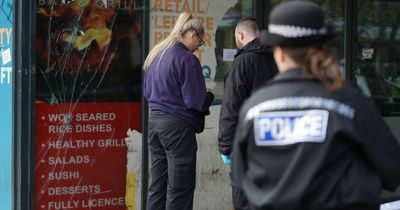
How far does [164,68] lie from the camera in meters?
4.94

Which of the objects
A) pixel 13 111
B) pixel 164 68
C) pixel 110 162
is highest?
pixel 164 68

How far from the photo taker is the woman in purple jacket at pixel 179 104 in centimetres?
488

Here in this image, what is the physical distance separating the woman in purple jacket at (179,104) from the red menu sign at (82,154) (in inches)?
22.3

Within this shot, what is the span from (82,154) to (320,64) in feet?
11.6

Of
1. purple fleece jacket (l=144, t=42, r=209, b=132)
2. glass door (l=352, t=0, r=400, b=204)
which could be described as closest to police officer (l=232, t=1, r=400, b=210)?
purple fleece jacket (l=144, t=42, r=209, b=132)

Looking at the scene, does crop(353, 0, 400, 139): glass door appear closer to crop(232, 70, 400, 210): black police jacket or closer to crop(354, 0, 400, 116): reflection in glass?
crop(354, 0, 400, 116): reflection in glass

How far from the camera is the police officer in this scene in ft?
7.16

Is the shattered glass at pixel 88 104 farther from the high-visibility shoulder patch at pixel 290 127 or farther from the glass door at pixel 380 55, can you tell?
the high-visibility shoulder patch at pixel 290 127

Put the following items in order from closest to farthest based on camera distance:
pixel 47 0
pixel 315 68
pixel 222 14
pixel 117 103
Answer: pixel 315 68, pixel 47 0, pixel 117 103, pixel 222 14

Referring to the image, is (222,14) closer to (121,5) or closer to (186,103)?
(121,5)

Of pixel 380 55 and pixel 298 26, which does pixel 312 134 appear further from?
pixel 380 55

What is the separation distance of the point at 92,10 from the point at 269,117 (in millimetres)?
3413

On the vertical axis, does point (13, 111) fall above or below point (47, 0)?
below

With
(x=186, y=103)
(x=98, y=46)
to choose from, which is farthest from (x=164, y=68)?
(x=98, y=46)
